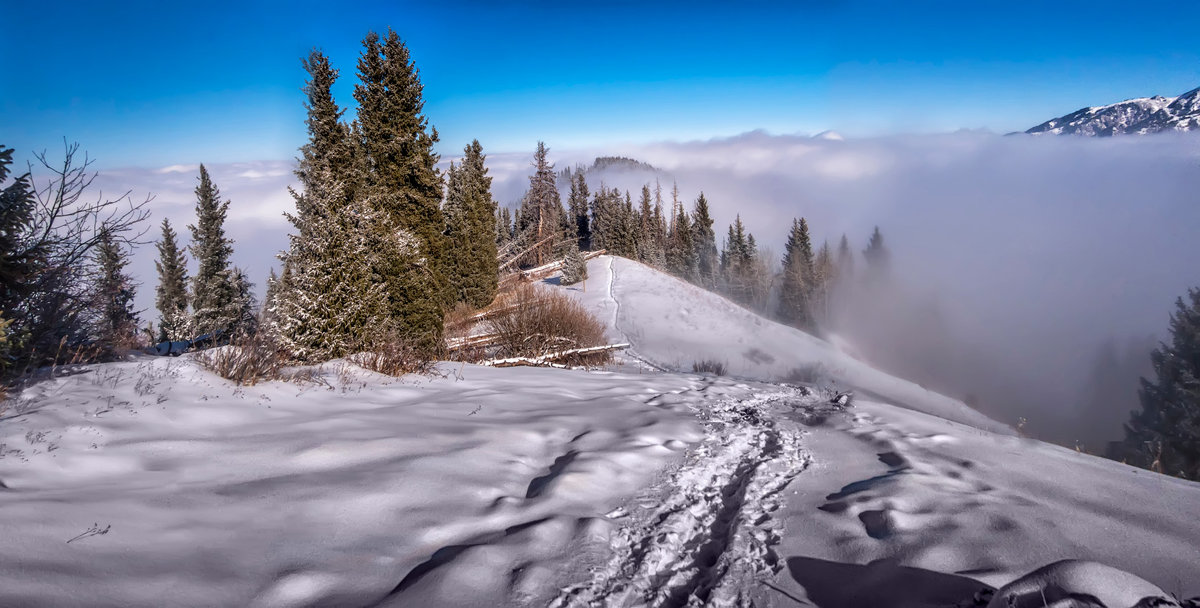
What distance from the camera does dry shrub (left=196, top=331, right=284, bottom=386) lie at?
233 inches

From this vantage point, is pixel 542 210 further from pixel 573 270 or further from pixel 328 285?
pixel 328 285

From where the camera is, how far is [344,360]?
8.07 m

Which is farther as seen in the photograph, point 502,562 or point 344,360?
point 344,360

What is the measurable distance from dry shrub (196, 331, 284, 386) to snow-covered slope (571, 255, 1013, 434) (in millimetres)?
12657

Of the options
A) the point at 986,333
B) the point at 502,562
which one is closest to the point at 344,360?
the point at 502,562

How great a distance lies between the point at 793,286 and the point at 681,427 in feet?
241

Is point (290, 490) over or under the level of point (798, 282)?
over

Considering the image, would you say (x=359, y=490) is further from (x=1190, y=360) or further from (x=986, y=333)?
(x=986, y=333)

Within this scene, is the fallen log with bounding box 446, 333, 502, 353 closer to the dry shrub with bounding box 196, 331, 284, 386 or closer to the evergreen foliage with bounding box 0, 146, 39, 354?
the dry shrub with bounding box 196, 331, 284, 386

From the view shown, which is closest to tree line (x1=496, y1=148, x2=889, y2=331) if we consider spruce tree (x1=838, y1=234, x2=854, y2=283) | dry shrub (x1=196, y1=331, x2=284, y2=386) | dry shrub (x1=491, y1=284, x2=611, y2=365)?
spruce tree (x1=838, y1=234, x2=854, y2=283)

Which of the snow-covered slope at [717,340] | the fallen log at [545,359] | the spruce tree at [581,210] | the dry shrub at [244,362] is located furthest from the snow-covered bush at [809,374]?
the spruce tree at [581,210]

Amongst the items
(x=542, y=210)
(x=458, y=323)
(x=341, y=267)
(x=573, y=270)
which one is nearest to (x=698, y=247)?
(x=542, y=210)

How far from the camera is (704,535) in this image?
3561 mm

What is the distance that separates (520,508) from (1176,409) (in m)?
33.9
